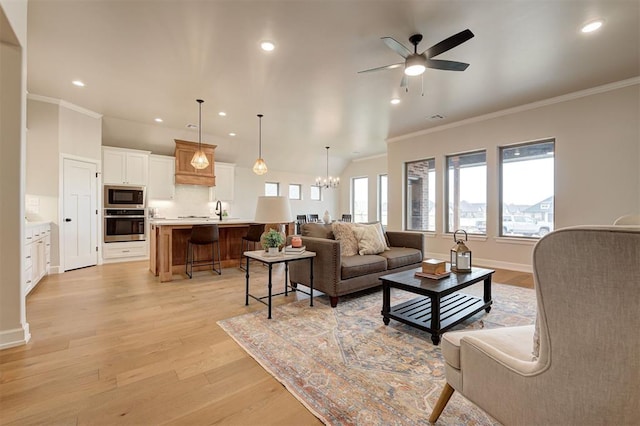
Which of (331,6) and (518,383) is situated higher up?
(331,6)

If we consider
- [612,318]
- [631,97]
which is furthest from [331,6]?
[631,97]

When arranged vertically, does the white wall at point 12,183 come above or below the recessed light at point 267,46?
below

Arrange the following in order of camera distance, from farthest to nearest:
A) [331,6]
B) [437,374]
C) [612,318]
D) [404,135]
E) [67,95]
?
[404,135] < [67,95] < [331,6] < [437,374] < [612,318]

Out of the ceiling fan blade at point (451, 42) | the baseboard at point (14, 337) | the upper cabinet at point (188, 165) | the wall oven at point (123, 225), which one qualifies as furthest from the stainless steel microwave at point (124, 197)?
the ceiling fan blade at point (451, 42)

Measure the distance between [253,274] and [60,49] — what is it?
3677 millimetres

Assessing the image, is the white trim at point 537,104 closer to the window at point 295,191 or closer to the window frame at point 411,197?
the window frame at point 411,197

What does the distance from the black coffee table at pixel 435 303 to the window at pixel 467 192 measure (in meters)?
3.07

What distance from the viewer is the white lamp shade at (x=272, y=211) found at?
118 inches

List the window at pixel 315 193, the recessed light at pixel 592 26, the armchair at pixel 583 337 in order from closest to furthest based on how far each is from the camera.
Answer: the armchair at pixel 583 337, the recessed light at pixel 592 26, the window at pixel 315 193

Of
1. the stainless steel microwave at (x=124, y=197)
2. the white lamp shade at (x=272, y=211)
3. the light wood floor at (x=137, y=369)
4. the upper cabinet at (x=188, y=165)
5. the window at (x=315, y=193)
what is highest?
the upper cabinet at (x=188, y=165)

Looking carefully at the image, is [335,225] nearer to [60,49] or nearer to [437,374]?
[437,374]

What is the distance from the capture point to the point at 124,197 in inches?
233

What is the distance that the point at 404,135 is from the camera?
6.74m

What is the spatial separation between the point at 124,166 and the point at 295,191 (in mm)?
5044
